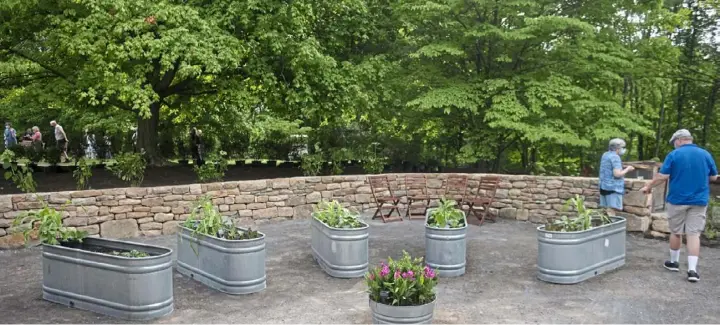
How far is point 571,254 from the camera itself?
5934mm

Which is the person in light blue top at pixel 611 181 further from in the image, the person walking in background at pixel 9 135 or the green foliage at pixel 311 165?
the person walking in background at pixel 9 135

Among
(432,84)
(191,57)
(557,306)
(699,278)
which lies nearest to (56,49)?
(191,57)

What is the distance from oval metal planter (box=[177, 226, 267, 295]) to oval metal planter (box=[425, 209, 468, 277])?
1.98 meters

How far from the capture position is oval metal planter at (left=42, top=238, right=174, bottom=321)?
4664mm

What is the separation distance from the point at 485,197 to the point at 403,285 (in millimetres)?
6031

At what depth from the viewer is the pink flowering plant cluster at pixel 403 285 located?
4441 mm

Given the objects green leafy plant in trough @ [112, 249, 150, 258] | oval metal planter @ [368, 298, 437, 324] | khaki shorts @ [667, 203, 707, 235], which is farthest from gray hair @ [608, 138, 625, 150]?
green leafy plant in trough @ [112, 249, 150, 258]

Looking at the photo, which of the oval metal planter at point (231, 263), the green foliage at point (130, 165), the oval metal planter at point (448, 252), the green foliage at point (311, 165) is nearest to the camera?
the oval metal planter at point (231, 263)

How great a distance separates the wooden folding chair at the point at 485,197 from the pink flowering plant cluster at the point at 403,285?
5.10m

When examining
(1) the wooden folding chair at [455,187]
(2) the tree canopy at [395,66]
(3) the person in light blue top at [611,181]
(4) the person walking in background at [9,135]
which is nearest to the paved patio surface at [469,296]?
(3) the person in light blue top at [611,181]

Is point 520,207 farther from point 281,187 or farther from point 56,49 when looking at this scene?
point 56,49

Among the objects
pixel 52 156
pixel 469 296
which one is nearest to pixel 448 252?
pixel 469 296

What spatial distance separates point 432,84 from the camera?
38.8 feet

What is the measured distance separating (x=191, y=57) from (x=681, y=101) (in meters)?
11.7
